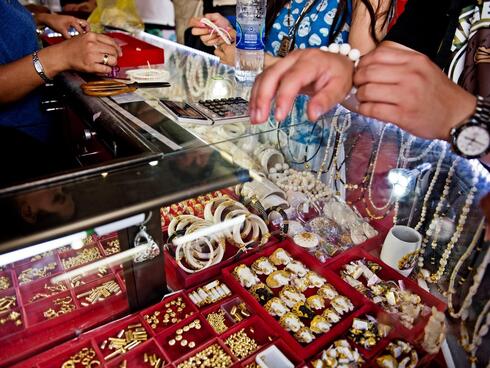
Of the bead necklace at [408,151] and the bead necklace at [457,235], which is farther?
the bead necklace at [408,151]

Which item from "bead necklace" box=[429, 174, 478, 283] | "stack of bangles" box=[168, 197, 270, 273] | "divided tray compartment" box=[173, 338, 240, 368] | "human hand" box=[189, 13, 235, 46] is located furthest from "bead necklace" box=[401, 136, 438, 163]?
"human hand" box=[189, 13, 235, 46]

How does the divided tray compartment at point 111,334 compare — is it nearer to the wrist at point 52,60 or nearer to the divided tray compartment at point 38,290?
the divided tray compartment at point 38,290

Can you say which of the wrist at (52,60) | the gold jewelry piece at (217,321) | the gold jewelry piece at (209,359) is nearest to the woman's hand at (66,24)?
the wrist at (52,60)

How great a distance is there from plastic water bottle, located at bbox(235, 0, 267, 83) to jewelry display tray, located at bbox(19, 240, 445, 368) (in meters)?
1.04

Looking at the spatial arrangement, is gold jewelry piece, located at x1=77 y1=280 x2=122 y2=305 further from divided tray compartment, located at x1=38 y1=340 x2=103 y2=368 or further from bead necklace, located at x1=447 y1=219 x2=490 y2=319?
bead necklace, located at x1=447 y1=219 x2=490 y2=319

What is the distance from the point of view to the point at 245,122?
1.13 meters

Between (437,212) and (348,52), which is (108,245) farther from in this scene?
(437,212)

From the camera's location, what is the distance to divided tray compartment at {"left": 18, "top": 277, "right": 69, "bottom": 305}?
1.10 m

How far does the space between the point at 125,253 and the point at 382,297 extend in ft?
2.83

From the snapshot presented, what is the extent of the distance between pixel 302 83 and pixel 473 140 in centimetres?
38

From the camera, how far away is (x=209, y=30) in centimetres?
205

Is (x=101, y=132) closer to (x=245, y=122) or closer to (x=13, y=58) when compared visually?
(x=245, y=122)

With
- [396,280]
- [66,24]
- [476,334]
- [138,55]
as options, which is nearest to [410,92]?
[476,334]

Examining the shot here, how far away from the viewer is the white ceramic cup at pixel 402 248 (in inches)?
46.9
